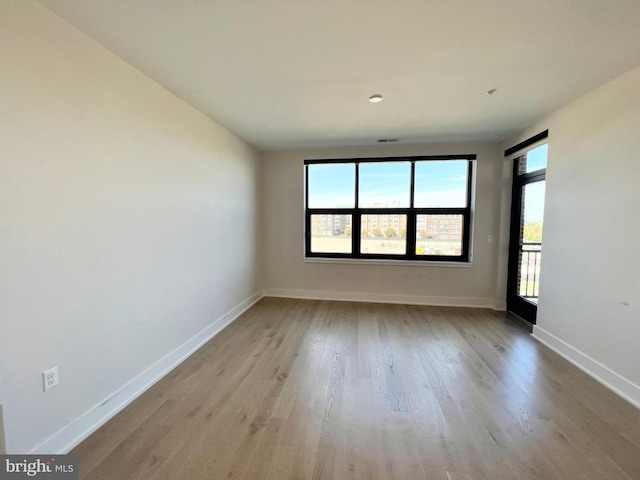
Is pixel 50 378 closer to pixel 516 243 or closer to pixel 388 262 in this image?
pixel 388 262

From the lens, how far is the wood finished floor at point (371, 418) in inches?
55.3

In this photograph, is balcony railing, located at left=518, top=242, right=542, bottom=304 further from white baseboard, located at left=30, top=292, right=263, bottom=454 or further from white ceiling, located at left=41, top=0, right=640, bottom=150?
white baseboard, located at left=30, top=292, right=263, bottom=454

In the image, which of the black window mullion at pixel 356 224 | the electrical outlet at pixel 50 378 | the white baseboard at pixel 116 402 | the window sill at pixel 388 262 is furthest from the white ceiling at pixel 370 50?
the white baseboard at pixel 116 402

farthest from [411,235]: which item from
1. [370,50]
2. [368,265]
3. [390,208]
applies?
[370,50]

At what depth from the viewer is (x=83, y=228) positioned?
160 cm

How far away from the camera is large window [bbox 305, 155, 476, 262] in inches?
162

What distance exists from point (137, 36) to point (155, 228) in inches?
52.4

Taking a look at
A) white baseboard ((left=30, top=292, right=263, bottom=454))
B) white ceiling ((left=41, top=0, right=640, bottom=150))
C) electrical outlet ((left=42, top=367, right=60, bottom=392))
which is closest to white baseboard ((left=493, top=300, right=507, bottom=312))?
white ceiling ((left=41, top=0, right=640, bottom=150))

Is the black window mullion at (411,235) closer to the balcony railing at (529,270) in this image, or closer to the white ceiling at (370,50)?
the balcony railing at (529,270)

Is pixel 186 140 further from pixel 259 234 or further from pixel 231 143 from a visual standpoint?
pixel 259 234

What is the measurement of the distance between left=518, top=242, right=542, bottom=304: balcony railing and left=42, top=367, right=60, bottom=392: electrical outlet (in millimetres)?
4681

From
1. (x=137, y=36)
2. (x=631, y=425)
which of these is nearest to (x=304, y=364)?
(x=631, y=425)

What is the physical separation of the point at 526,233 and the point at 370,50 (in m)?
3.26

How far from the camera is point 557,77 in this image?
2.07 metres
